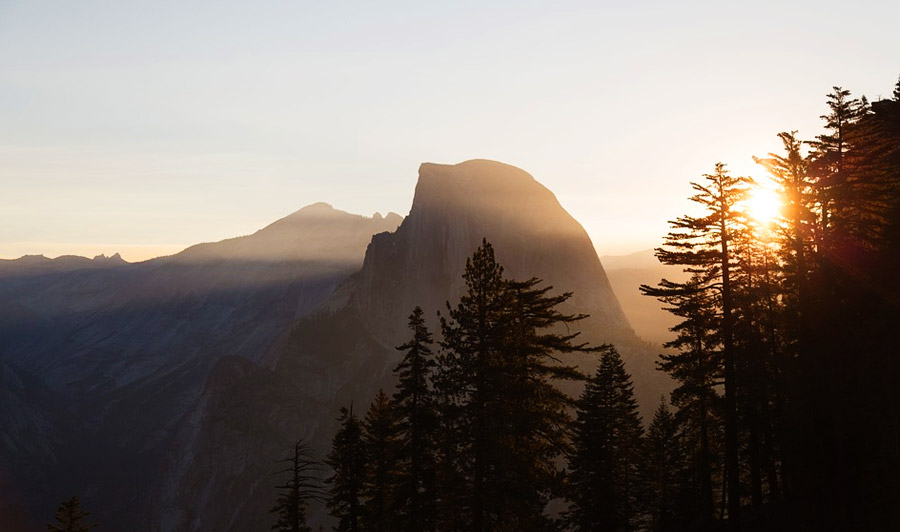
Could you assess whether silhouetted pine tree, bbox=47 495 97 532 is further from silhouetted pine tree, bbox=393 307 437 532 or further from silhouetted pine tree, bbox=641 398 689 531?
silhouetted pine tree, bbox=641 398 689 531

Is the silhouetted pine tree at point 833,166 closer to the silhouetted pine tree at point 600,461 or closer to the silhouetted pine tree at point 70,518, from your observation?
the silhouetted pine tree at point 600,461

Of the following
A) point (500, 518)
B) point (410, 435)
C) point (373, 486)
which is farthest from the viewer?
point (373, 486)

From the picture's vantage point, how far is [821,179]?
3169cm

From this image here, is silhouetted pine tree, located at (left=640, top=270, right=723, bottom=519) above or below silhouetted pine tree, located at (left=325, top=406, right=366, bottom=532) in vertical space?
above

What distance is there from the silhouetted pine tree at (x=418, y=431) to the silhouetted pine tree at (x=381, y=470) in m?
1.71

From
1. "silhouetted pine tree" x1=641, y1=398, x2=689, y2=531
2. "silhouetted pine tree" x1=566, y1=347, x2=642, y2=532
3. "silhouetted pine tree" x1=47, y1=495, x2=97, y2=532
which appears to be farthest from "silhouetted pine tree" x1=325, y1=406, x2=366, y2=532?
"silhouetted pine tree" x1=641, y1=398, x2=689, y2=531

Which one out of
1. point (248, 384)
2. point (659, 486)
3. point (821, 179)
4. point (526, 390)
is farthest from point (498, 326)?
point (248, 384)

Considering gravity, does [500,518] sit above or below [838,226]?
below

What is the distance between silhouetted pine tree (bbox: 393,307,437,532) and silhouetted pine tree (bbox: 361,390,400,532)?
67.4 inches

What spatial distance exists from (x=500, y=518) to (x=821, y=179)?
60.5ft

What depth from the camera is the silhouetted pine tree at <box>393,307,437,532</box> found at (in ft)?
113

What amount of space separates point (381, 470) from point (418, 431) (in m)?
5.87

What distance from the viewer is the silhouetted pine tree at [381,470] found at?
126ft

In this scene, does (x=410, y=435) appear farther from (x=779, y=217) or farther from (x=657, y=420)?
(x=657, y=420)
